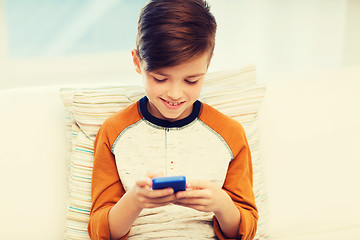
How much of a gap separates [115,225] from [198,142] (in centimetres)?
32

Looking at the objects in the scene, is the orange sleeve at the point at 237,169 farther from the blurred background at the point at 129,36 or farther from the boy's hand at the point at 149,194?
the blurred background at the point at 129,36

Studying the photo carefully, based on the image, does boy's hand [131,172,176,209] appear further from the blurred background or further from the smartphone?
the blurred background

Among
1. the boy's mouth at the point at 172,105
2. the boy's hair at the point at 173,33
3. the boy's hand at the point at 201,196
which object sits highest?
the boy's hair at the point at 173,33

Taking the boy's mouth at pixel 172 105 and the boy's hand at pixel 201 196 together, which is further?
the boy's mouth at pixel 172 105

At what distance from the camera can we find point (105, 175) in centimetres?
117

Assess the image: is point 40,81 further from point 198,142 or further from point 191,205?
point 191,205

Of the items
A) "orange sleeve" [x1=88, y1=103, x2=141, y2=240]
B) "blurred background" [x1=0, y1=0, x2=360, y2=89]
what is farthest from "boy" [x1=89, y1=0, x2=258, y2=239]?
"blurred background" [x1=0, y1=0, x2=360, y2=89]

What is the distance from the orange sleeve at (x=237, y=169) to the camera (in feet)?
3.83

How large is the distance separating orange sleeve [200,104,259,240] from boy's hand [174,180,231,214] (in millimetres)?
141

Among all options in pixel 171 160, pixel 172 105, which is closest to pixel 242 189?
pixel 171 160

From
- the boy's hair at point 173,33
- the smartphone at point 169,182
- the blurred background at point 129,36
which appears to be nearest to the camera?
the smartphone at point 169,182

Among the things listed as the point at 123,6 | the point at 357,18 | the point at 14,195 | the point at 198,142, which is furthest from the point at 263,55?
the point at 14,195

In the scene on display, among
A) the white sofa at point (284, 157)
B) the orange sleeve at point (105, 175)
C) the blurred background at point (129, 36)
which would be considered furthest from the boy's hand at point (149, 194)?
the blurred background at point (129, 36)

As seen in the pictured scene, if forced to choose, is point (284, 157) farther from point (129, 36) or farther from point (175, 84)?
point (129, 36)
